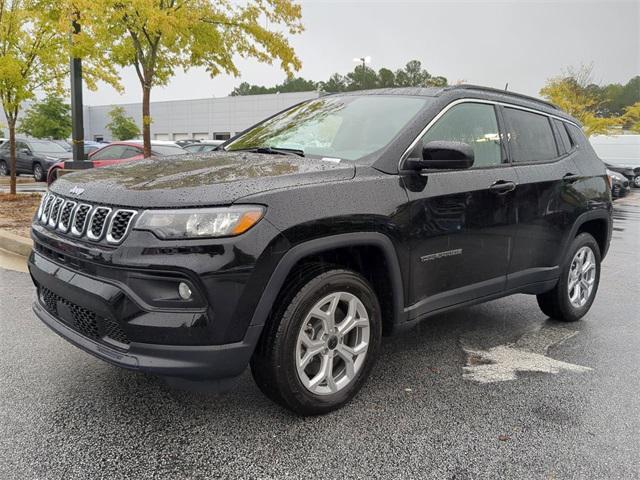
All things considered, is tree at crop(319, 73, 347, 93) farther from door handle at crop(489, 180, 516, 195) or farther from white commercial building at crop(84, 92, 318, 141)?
door handle at crop(489, 180, 516, 195)

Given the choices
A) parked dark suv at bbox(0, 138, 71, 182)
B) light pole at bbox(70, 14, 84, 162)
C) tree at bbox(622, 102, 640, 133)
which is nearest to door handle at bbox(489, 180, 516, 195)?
light pole at bbox(70, 14, 84, 162)

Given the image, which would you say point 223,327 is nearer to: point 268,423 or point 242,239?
point 242,239

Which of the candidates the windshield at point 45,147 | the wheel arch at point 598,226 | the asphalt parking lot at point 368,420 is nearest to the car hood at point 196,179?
the asphalt parking lot at point 368,420

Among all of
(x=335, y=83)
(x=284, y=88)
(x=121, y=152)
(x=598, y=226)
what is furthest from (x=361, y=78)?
(x=598, y=226)

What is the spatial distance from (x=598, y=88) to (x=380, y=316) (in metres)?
30.9

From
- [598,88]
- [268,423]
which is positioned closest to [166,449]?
[268,423]

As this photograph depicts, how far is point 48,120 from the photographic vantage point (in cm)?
4247

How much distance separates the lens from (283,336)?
2730mm

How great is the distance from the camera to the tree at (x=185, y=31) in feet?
26.8

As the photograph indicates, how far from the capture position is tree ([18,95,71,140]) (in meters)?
42.3

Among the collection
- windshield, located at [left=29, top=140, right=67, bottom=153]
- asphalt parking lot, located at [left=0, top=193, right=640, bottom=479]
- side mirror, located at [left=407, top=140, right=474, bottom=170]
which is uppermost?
side mirror, located at [left=407, top=140, right=474, bottom=170]

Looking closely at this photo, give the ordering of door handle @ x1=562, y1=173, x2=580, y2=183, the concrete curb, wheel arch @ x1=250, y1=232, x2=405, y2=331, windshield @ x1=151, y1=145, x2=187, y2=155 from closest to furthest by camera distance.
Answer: wheel arch @ x1=250, y1=232, x2=405, y2=331 → door handle @ x1=562, y1=173, x2=580, y2=183 → the concrete curb → windshield @ x1=151, y1=145, x2=187, y2=155

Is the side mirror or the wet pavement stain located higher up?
the side mirror

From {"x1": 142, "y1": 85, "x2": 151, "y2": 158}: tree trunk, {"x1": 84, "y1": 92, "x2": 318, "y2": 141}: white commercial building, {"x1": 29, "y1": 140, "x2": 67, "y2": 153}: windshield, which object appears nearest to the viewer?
{"x1": 142, "y1": 85, "x2": 151, "y2": 158}: tree trunk
